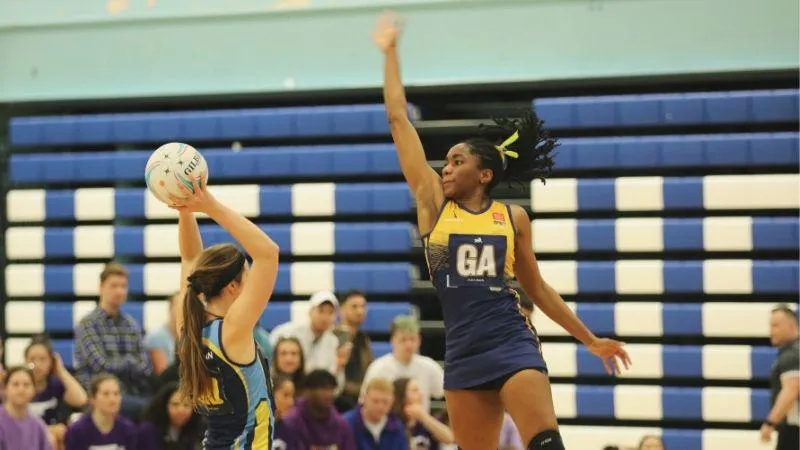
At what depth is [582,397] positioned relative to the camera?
1037 cm

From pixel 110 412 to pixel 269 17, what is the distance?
14.4 ft

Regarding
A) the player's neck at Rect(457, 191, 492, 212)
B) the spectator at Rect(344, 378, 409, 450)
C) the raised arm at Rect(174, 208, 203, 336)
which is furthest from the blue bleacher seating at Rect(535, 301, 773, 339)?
the raised arm at Rect(174, 208, 203, 336)

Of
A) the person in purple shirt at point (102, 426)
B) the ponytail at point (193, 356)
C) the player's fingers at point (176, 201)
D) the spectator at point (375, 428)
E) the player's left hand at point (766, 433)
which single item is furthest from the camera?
the player's left hand at point (766, 433)

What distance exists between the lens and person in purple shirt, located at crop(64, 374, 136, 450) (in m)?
8.23

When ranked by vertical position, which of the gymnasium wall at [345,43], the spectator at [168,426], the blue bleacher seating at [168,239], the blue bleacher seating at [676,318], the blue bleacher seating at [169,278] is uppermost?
the gymnasium wall at [345,43]

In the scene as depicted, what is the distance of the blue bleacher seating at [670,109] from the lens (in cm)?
1003

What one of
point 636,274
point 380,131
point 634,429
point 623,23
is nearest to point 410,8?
point 380,131

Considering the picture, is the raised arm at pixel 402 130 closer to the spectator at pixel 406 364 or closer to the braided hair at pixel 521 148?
the braided hair at pixel 521 148

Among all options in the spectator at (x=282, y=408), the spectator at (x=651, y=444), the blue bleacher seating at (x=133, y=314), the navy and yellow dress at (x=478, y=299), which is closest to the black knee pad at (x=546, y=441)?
the navy and yellow dress at (x=478, y=299)

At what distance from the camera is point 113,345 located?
9180 millimetres

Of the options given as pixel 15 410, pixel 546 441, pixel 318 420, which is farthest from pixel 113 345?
pixel 546 441

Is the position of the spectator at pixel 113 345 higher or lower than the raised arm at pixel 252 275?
lower

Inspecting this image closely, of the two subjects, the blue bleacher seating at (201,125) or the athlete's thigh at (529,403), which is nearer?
the athlete's thigh at (529,403)

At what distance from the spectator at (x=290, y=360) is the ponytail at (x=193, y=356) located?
4614 mm
